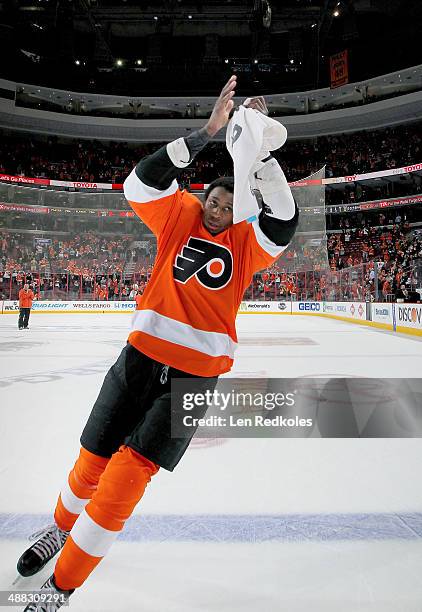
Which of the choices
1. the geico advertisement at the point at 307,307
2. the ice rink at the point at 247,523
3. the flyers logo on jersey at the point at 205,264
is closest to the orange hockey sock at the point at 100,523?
the ice rink at the point at 247,523

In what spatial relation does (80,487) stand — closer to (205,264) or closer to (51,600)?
(51,600)

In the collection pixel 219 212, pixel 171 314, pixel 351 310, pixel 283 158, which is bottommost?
pixel 351 310

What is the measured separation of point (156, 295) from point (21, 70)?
1176 inches

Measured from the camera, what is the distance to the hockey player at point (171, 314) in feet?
4.54

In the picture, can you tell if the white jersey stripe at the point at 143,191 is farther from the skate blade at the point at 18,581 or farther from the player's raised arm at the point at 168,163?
the skate blade at the point at 18,581

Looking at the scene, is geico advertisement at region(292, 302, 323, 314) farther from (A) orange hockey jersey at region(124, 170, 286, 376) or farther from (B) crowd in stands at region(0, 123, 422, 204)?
(A) orange hockey jersey at region(124, 170, 286, 376)

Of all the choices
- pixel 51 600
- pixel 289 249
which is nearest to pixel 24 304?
pixel 289 249

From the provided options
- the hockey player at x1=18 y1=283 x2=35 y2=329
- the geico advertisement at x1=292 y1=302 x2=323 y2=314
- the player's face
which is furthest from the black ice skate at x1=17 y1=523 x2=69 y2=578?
the geico advertisement at x1=292 y1=302 x2=323 y2=314

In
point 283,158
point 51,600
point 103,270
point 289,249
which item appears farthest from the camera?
point 283,158

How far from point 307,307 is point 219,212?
52.5ft

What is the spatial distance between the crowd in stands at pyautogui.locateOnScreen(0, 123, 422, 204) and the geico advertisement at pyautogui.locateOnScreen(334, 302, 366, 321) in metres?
14.3

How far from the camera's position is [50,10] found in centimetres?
1878

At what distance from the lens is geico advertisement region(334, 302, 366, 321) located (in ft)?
39.4

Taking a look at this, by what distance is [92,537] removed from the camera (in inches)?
50.4
